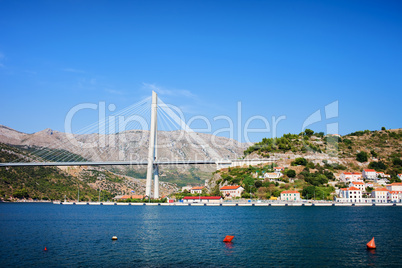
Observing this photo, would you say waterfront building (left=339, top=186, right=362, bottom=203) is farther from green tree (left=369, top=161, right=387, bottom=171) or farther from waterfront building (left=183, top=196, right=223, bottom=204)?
waterfront building (left=183, top=196, right=223, bottom=204)

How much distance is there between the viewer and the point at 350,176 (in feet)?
209

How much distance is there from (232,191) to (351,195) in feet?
64.1

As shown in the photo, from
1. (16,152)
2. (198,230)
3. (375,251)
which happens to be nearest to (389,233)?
(375,251)

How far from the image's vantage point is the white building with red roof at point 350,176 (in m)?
63.5

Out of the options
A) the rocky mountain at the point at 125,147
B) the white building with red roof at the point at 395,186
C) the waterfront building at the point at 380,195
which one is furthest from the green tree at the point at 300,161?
the rocky mountain at the point at 125,147

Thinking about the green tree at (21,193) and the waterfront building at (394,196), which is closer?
the waterfront building at (394,196)

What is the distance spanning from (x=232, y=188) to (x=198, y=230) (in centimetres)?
3840

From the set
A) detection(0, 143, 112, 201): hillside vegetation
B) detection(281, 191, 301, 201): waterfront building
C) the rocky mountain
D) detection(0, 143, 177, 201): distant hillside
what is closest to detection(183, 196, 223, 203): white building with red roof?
detection(281, 191, 301, 201): waterfront building

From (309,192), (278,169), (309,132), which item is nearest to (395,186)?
(309,192)

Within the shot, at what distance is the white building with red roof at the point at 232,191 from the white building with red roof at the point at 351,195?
638 inches

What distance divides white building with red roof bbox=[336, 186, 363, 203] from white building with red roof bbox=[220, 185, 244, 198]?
16.2 meters

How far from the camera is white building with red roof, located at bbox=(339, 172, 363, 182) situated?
208ft

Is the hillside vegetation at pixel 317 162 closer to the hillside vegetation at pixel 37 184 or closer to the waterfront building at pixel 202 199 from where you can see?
the waterfront building at pixel 202 199

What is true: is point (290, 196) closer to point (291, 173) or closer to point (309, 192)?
point (309, 192)
